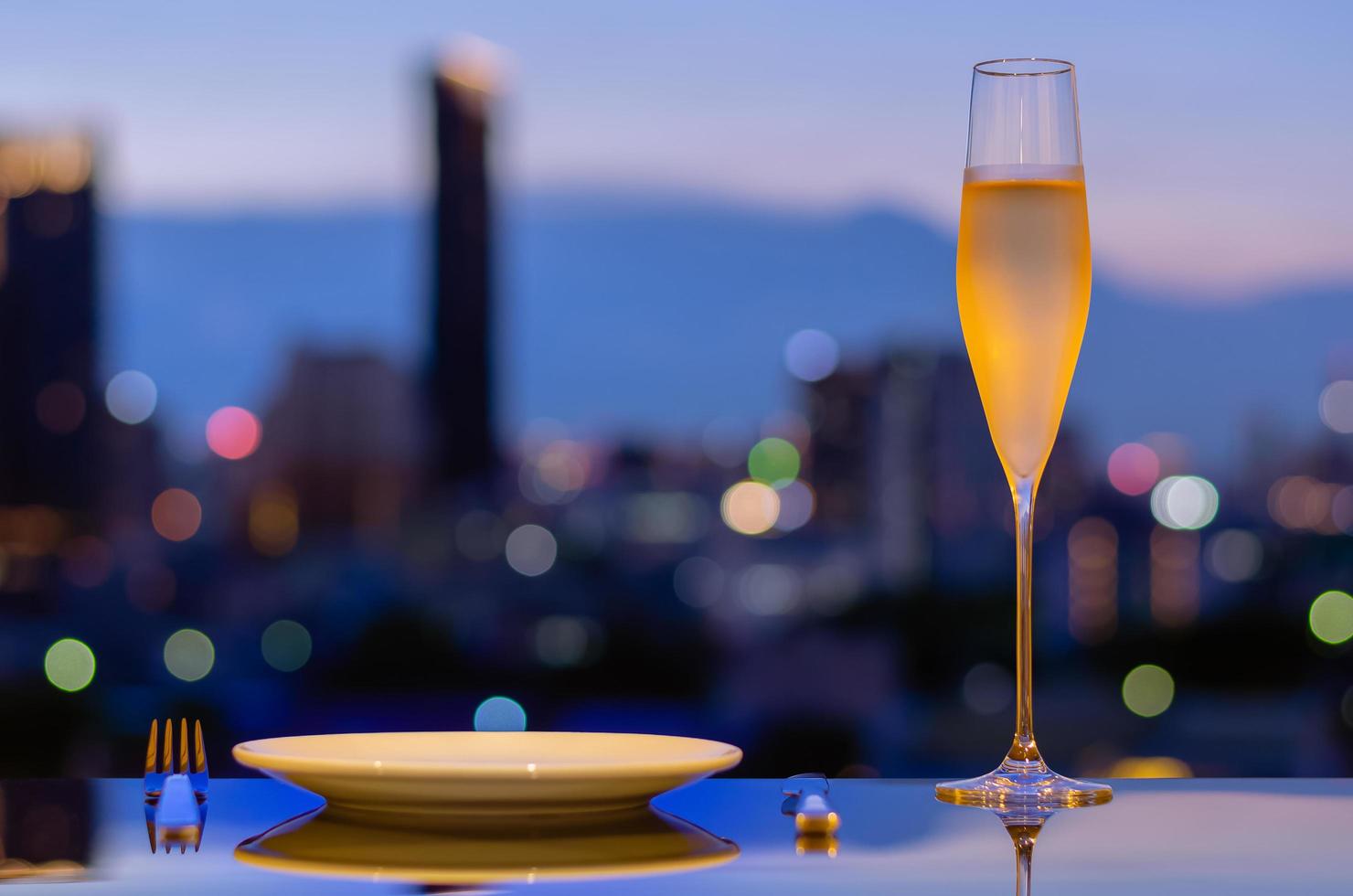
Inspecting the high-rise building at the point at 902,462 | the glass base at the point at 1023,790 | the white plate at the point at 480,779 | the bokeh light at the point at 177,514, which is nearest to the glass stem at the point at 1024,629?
the glass base at the point at 1023,790

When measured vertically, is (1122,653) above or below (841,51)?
below

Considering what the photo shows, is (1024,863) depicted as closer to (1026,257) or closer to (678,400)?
(1026,257)

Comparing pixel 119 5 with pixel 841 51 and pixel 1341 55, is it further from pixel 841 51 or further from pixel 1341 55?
pixel 1341 55

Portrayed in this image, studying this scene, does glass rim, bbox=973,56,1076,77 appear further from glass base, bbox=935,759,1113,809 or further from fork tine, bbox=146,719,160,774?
fork tine, bbox=146,719,160,774

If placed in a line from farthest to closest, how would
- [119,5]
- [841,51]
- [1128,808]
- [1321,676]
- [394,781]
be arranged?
[841,51]
[119,5]
[1321,676]
[1128,808]
[394,781]

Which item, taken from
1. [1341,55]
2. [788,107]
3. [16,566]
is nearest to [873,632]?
[788,107]

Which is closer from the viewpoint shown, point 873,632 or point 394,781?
point 394,781

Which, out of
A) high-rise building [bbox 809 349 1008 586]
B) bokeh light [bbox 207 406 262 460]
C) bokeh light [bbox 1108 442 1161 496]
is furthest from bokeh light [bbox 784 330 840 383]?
bokeh light [bbox 207 406 262 460]
